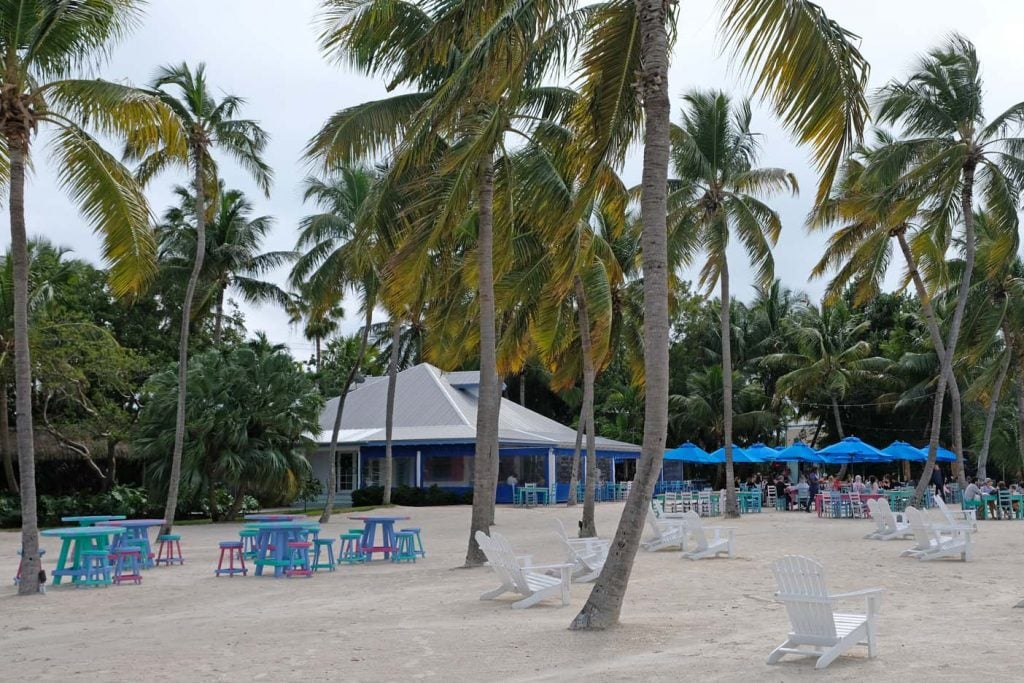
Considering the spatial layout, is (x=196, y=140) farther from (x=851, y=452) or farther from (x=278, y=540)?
(x=851, y=452)

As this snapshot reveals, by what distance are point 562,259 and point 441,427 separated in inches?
987

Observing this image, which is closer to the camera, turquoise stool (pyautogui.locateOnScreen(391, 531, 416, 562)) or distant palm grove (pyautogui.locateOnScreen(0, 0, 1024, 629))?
distant palm grove (pyautogui.locateOnScreen(0, 0, 1024, 629))

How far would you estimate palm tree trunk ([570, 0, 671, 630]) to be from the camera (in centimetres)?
867

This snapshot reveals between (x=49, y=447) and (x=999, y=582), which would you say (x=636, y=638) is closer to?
(x=999, y=582)

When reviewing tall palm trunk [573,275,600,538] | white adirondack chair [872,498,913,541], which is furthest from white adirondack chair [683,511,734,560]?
white adirondack chair [872,498,913,541]

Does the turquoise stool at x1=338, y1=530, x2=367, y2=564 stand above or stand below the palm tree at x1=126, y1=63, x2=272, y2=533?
below

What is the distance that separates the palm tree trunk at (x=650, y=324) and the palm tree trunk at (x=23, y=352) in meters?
7.33

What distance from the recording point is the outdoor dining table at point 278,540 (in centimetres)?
1426

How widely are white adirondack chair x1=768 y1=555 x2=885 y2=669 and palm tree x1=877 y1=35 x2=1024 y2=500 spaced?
16.7 metres

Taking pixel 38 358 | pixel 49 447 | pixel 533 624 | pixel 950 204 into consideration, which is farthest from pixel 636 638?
pixel 49 447

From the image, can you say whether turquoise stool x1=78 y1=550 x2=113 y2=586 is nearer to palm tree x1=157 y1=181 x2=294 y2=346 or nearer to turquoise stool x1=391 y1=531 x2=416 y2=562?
turquoise stool x1=391 y1=531 x2=416 y2=562

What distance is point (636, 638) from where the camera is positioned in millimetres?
8367

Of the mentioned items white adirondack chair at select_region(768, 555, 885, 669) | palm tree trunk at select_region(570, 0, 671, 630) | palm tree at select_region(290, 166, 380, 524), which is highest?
palm tree at select_region(290, 166, 380, 524)

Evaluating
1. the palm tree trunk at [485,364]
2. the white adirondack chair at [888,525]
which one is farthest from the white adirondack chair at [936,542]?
the palm tree trunk at [485,364]
